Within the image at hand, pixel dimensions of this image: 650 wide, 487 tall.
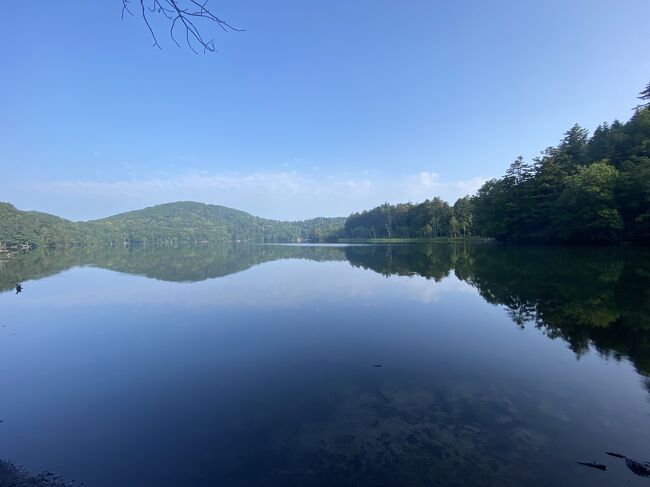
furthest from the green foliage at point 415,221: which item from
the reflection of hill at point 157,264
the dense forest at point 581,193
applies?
the reflection of hill at point 157,264

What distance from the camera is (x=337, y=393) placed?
22.1 ft

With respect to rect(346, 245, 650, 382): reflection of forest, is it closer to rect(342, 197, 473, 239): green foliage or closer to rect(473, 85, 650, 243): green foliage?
rect(473, 85, 650, 243): green foliage

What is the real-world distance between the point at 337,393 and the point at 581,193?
1994 inches

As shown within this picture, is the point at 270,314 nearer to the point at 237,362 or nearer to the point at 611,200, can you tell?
the point at 237,362

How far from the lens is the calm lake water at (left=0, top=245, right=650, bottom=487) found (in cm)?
456

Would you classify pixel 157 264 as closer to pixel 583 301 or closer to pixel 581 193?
pixel 583 301

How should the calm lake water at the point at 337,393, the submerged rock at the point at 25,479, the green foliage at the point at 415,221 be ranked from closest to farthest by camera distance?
the submerged rock at the point at 25,479 → the calm lake water at the point at 337,393 → the green foliage at the point at 415,221

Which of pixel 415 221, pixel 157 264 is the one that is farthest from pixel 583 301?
pixel 415 221

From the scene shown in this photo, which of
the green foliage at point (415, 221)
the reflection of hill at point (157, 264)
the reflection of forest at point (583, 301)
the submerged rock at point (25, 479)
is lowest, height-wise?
the reflection of hill at point (157, 264)

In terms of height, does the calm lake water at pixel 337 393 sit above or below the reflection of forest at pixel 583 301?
below

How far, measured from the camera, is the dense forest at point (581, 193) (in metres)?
41.1

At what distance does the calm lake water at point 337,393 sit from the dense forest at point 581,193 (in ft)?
115

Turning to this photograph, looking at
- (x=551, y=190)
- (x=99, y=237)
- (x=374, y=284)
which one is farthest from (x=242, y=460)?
(x=99, y=237)

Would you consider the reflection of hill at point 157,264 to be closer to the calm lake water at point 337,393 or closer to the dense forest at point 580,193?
the calm lake water at point 337,393
